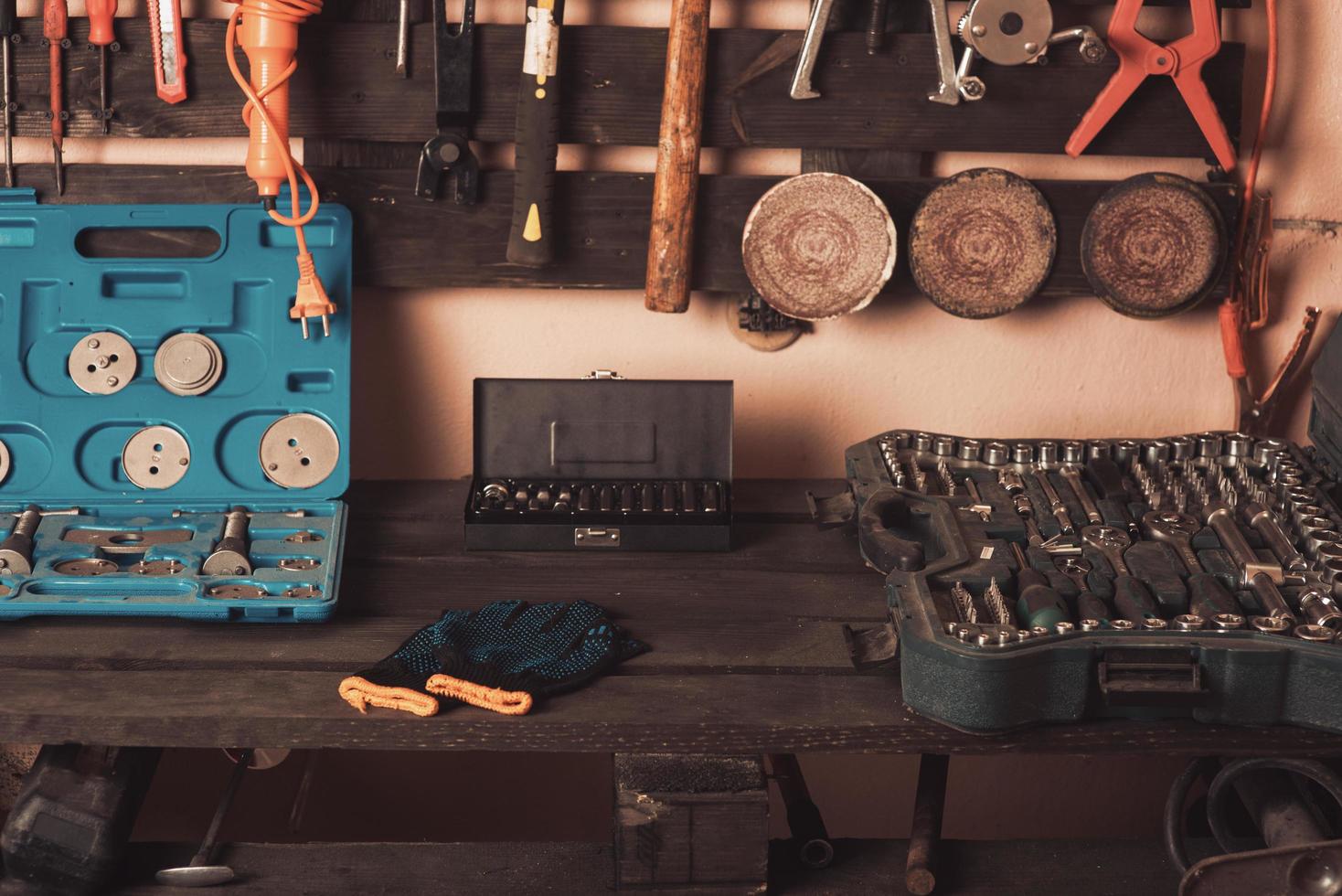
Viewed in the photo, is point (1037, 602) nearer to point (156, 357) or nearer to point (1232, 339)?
point (1232, 339)

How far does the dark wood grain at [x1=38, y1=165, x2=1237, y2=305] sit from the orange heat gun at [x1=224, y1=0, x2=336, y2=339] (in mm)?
109

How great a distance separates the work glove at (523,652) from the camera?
1.19 meters

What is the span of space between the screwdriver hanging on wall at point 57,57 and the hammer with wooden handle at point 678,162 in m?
0.73

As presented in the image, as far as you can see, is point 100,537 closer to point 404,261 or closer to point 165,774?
point 404,261

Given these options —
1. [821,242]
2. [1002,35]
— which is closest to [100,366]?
[821,242]

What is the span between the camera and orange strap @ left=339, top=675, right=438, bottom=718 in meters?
1.17

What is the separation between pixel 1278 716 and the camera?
117 centimetres

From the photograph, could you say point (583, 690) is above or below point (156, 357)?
below

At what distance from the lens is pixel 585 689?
1.24 m

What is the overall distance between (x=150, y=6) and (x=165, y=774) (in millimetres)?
1110

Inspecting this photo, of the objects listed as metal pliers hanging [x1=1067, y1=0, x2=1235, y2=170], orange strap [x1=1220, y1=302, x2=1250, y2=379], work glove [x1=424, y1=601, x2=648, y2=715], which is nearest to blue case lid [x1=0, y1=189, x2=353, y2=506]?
work glove [x1=424, y1=601, x2=648, y2=715]

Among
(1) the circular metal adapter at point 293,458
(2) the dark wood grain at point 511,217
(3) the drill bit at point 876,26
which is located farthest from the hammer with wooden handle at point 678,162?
(1) the circular metal adapter at point 293,458

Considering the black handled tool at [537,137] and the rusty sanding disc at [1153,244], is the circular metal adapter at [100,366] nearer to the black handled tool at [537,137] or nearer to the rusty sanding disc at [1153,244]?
the black handled tool at [537,137]

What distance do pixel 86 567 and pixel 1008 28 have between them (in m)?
1.22
